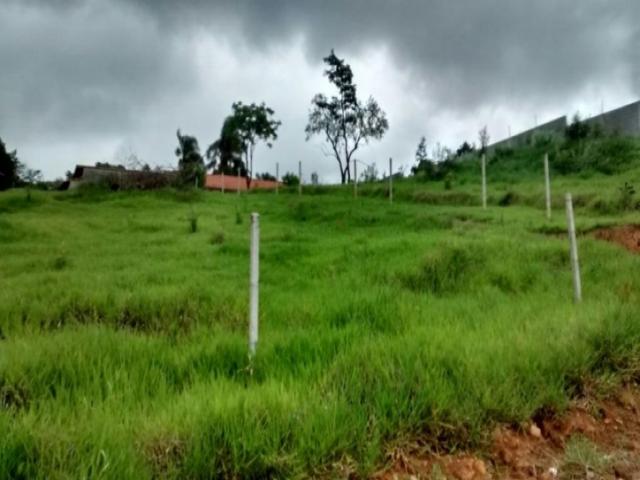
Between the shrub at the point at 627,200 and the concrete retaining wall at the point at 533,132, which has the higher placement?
the concrete retaining wall at the point at 533,132

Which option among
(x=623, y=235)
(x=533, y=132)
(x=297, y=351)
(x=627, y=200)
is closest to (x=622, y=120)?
(x=533, y=132)

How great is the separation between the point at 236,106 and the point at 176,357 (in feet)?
144

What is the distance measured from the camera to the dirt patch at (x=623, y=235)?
8414mm

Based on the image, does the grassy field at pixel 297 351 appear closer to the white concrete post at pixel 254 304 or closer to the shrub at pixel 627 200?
the white concrete post at pixel 254 304

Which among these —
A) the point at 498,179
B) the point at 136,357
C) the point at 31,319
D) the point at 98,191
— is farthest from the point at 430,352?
the point at 98,191

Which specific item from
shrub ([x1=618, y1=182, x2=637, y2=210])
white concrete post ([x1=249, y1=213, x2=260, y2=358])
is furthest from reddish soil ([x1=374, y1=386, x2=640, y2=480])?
shrub ([x1=618, y1=182, x2=637, y2=210])

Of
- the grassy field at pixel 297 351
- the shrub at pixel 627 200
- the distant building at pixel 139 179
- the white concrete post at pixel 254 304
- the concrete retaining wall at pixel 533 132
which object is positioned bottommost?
the grassy field at pixel 297 351

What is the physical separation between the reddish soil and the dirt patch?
5926 mm

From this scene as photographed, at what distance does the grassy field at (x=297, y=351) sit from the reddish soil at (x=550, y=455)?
10cm

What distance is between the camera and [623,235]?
28.8 feet

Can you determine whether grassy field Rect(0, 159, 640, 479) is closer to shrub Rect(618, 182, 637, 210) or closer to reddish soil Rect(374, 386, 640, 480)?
reddish soil Rect(374, 386, 640, 480)

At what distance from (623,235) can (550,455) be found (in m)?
7.25

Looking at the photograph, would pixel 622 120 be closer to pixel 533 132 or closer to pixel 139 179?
pixel 533 132

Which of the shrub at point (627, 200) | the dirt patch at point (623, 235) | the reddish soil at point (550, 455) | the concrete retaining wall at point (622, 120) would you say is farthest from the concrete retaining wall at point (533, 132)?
the reddish soil at point (550, 455)
